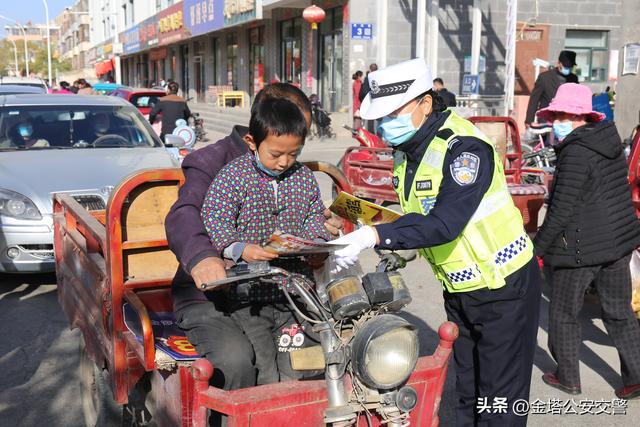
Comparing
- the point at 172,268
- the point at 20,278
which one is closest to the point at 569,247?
the point at 172,268

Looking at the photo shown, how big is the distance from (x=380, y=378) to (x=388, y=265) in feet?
1.86

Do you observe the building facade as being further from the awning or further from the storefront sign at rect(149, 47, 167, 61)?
the awning

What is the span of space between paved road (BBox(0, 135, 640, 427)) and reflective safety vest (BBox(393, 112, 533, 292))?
143cm

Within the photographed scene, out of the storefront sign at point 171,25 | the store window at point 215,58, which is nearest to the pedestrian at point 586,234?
the store window at point 215,58

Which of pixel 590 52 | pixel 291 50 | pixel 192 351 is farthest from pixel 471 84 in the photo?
pixel 192 351

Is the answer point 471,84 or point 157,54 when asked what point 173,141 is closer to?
point 471,84

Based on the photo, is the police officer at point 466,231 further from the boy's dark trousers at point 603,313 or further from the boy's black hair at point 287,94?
the boy's dark trousers at point 603,313

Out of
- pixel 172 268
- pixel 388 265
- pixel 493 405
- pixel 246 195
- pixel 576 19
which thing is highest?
pixel 576 19

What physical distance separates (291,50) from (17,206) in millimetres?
20833

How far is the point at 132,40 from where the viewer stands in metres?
48.6

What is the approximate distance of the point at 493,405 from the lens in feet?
10.3

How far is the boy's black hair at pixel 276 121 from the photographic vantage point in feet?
9.19

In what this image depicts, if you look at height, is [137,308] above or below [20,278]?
above

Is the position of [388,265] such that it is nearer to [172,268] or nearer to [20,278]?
[172,268]
